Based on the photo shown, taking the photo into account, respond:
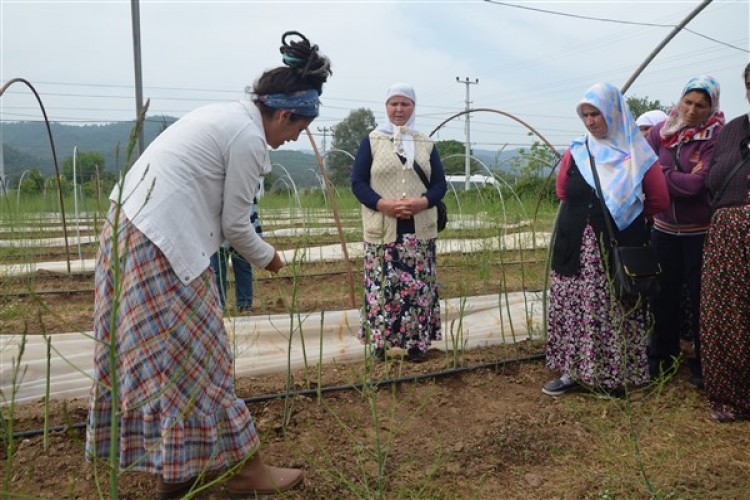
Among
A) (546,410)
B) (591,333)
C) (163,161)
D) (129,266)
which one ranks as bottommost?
(546,410)

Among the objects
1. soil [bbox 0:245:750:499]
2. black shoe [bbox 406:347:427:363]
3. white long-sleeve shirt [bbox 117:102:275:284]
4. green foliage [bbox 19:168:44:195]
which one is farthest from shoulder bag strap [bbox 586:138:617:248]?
green foliage [bbox 19:168:44:195]

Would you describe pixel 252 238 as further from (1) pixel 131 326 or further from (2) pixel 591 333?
(2) pixel 591 333

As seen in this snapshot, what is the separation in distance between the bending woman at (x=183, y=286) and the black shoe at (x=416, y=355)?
1334 millimetres

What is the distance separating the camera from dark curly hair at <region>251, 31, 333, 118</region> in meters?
1.59

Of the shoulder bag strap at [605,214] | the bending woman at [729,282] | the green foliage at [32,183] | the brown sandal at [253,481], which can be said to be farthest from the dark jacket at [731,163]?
the green foliage at [32,183]

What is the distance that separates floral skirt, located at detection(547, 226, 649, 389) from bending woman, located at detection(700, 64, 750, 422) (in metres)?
0.24

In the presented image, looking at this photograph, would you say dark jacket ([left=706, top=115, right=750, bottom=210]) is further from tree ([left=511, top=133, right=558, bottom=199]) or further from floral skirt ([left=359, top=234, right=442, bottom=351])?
floral skirt ([left=359, top=234, right=442, bottom=351])

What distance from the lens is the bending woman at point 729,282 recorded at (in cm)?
220

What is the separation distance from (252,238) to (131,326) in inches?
14.6

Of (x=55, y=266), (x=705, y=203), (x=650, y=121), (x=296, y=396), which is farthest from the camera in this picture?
(x=55, y=266)

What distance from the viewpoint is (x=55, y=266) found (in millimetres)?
5422

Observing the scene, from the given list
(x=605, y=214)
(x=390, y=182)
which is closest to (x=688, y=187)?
(x=605, y=214)

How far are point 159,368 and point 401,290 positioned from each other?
4.73 ft

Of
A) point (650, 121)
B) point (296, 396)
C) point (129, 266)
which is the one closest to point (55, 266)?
point (296, 396)
